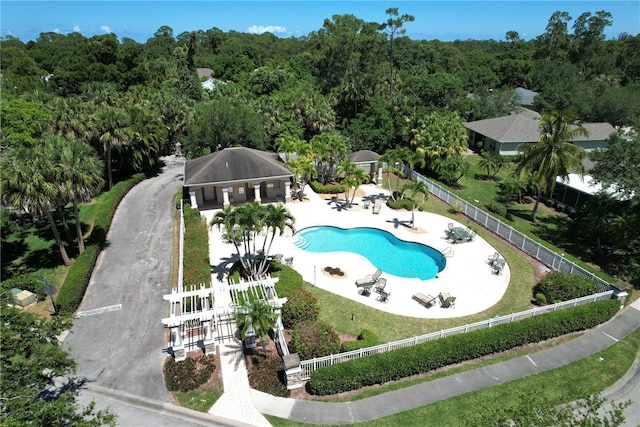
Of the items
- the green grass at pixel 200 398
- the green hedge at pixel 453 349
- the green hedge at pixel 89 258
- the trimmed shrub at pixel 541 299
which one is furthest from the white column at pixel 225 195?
the trimmed shrub at pixel 541 299

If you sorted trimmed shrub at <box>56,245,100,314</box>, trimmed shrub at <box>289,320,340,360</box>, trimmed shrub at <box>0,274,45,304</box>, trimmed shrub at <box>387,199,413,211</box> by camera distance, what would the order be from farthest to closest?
1. trimmed shrub at <box>387,199,413,211</box>
2. trimmed shrub at <box>0,274,45,304</box>
3. trimmed shrub at <box>56,245,100,314</box>
4. trimmed shrub at <box>289,320,340,360</box>

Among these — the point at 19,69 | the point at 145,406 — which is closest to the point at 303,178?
the point at 145,406

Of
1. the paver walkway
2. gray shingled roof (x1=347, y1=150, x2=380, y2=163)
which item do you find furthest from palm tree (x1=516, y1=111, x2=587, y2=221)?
the paver walkway

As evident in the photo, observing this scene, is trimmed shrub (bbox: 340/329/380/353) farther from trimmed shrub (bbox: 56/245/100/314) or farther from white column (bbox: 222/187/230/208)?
white column (bbox: 222/187/230/208)

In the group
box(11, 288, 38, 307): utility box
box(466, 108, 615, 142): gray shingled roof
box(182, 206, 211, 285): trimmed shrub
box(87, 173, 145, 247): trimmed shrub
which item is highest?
box(466, 108, 615, 142): gray shingled roof

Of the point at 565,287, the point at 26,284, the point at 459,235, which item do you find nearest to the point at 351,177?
the point at 459,235
